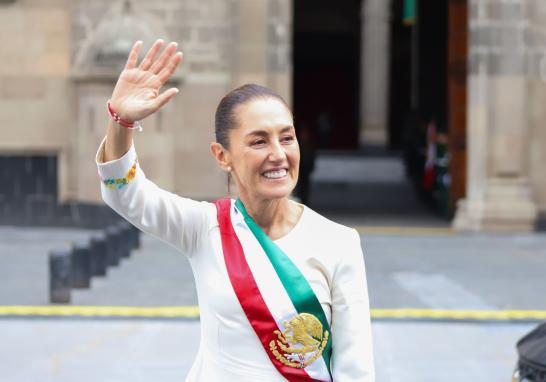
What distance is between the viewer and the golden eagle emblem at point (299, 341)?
3059mm

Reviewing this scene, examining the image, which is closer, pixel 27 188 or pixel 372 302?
pixel 372 302

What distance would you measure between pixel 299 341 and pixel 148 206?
0.57m

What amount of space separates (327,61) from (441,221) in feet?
71.2

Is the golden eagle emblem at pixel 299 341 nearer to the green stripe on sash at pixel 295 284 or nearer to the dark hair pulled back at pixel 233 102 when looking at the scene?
the green stripe on sash at pixel 295 284

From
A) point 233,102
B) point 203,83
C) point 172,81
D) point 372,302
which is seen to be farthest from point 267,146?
point 203,83

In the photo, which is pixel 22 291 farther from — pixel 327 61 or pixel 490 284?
pixel 327 61

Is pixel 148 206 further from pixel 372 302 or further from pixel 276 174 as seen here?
pixel 372 302

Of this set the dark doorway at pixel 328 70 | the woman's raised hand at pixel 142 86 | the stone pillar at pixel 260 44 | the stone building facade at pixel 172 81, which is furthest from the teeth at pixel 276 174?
the dark doorway at pixel 328 70

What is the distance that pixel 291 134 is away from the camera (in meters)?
3.09

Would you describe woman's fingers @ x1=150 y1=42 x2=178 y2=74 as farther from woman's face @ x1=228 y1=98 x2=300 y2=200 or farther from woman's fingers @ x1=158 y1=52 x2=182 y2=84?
woman's face @ x1=228 y1=98 x2=300 y2=200

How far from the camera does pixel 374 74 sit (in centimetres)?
4059

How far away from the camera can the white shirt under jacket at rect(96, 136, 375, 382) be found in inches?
122

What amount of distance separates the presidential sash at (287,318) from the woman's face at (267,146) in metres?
0.18

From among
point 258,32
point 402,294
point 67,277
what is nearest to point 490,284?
point 402,294
